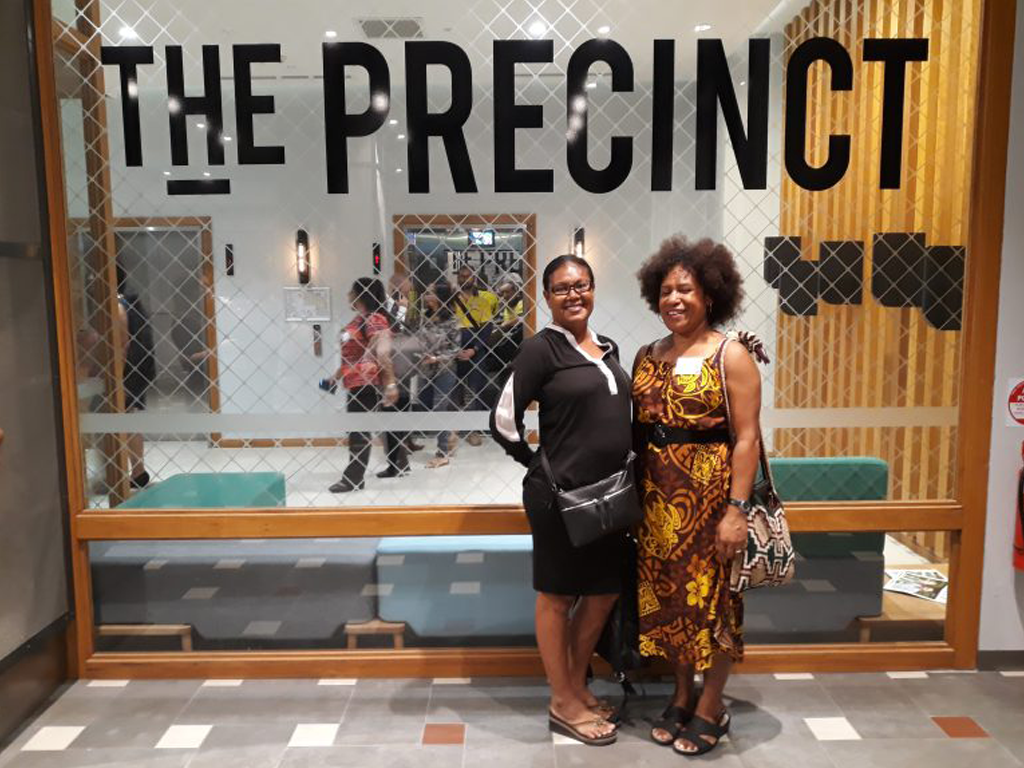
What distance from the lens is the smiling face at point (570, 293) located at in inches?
87.4

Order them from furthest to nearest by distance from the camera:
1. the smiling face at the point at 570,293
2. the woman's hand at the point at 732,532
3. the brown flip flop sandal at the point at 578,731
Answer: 1. the brown flip flop sandal at the point at 578,731
2. the smiling face at the point at 570,293
3. the woman's hand at the point at 732,532

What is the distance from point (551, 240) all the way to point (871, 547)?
159 cm

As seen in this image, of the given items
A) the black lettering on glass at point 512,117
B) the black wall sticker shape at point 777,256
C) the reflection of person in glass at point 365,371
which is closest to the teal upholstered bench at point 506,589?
the reflection of person in glass at point 365,371

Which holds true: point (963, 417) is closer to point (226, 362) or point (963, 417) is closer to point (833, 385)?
point (833, 385)

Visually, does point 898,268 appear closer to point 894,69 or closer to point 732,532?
point 894,69

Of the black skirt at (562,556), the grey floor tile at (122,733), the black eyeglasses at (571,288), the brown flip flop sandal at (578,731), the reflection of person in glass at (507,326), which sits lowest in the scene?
the grey floor tile at (122,733)

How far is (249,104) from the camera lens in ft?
8.52

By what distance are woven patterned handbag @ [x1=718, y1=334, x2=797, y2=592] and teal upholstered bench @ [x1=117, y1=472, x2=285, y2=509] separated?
156 cm

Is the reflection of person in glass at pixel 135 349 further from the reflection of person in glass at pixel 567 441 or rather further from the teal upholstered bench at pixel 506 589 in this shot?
the reflection of person in glass at pixel 567 441

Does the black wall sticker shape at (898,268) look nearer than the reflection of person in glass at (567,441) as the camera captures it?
No

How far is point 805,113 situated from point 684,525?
4.74 feet

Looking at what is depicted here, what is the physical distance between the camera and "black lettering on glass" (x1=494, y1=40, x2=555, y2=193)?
259cm

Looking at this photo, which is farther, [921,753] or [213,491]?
[213,491]

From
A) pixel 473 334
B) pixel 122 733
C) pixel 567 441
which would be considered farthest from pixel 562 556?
pixel 122 733
